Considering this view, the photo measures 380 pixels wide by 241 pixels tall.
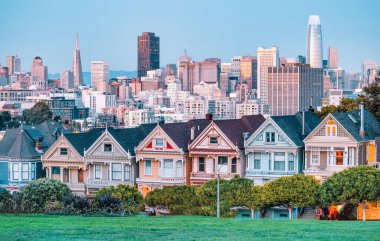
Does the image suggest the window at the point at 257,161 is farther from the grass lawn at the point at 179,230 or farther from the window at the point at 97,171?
the grass lawn at the point at 179,230

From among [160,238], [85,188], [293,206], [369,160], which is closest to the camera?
[160,238]

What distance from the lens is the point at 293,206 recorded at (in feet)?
136

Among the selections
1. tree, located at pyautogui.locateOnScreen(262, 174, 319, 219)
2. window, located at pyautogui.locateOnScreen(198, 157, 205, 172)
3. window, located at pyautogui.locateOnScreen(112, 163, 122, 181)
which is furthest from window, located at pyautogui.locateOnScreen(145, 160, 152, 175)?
tree, located at pyautogui.locateOnScreen(262, 174, 319, 219)

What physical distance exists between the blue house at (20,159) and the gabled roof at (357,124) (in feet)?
50.8

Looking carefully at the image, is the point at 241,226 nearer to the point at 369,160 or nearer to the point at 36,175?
the point at 369,160

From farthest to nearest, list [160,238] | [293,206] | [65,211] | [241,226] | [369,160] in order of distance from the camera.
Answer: [369,160], [293,206], [65,211], [241,226], [160,238]

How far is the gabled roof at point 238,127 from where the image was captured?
46062 millimetres

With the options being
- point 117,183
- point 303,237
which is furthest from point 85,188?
point 303,237

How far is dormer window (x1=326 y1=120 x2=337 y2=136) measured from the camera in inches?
1716

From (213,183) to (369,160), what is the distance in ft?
24.3

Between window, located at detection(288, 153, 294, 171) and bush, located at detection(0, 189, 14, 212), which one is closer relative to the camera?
bush, located at detection(0, 189, 14, 212)

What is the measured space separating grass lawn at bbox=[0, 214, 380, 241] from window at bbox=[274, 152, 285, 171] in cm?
1200

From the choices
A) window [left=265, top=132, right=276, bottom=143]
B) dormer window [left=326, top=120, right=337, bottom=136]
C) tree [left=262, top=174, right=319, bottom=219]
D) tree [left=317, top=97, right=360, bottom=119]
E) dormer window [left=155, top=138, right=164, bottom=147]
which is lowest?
tree [left=262, top=174, right=319, bottom=219]

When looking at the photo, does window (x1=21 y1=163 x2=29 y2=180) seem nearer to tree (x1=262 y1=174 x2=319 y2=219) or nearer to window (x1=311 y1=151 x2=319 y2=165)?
tree (x1=262 y1=174 x2=319 y2=219)
